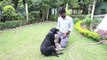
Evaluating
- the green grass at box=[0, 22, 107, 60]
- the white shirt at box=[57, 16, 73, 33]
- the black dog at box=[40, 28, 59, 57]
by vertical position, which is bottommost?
the green grass at box=[0, 22, 107, 60]

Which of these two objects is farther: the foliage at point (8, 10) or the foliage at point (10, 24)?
the foliage at point (8, 10)

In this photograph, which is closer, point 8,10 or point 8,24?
point 8,24

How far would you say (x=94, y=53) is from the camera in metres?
7.27

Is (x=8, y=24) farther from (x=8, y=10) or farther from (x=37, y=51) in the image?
(x=37, y=51)

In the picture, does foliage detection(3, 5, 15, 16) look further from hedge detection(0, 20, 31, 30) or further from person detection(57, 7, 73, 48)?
person detection(57, 7, 73, 48)

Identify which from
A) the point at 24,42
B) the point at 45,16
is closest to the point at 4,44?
the point at 24,42

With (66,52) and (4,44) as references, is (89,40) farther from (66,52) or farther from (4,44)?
(4,44)

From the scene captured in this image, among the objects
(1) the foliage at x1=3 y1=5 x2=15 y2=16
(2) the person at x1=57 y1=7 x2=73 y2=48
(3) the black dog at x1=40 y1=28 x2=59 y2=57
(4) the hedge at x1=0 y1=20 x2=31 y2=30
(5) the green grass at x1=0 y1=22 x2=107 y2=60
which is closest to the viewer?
(3) the black dog at x1=40 y1=28 x2=59 y2=57

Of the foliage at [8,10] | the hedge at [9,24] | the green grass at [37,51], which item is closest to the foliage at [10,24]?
the hedge at [9,24]

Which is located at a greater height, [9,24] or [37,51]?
[9,24]

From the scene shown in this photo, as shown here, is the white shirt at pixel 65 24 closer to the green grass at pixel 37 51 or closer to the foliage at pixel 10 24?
the green grass at pixel 37 51

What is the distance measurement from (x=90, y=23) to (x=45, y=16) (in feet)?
22.0

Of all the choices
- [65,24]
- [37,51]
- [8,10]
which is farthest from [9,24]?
[65,24]

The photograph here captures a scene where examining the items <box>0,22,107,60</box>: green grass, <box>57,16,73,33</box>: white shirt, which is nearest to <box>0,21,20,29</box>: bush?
<box>0,22,107,60</box>: green grass
